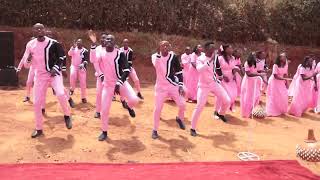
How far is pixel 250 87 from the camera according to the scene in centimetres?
1353

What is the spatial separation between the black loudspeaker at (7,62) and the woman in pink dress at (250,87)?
24.7 ft

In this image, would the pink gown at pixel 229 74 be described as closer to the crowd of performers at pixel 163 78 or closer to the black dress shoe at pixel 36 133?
the crowd of performers at pixel 163 78

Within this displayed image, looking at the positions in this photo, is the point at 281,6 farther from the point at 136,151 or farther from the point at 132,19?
the point at 136,151

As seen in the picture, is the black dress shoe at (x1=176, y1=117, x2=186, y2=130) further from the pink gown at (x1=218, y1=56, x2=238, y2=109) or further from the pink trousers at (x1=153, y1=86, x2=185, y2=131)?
the pink gown at (x1=218, y1=56, x2=238, y2=109)

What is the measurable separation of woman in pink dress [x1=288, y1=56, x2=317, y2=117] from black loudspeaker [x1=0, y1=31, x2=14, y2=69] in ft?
29.5

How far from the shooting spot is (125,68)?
10.3 metres

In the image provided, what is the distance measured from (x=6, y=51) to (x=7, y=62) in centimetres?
36

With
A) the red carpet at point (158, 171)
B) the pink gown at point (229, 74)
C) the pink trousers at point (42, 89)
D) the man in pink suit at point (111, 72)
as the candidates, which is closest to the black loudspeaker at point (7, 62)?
the pink trousers at point (42, 89)

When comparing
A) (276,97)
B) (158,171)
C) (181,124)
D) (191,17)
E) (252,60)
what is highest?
(191,17)

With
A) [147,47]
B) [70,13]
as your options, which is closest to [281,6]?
[147,47]

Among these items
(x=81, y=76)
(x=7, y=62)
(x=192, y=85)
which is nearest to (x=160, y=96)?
(x=81, y=76)

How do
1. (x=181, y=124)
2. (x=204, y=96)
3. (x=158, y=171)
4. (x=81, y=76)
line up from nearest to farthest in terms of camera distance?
1. (x=158, y=171)
2. (x=204, y=96)
3. (x=181, y=124)
4. (x=81, y=76)

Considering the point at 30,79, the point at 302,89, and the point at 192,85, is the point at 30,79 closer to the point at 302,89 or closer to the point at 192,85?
the point at 192,85

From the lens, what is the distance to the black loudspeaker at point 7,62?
16.2m
